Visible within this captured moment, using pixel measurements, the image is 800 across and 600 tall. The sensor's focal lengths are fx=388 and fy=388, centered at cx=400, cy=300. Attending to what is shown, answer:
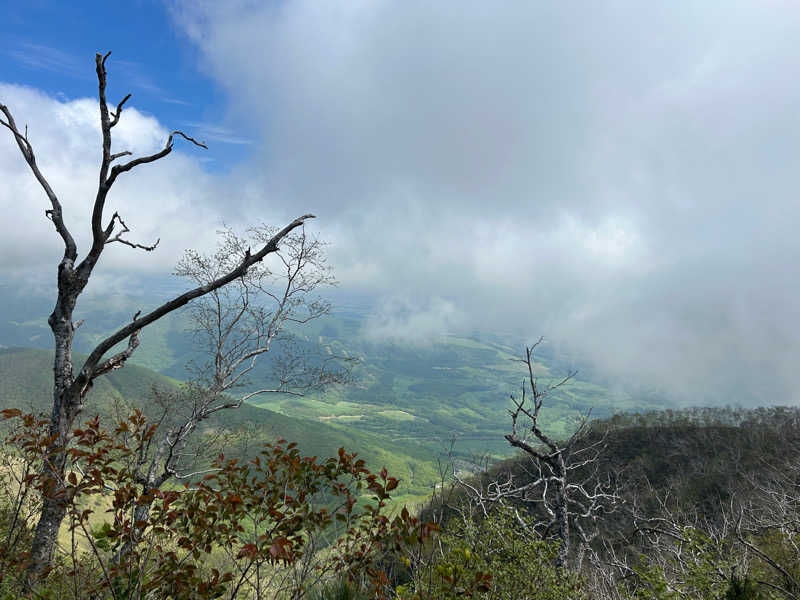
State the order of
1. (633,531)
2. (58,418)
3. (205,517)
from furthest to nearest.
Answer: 1. (633,531)
2. (58,418)
3. (205,517)

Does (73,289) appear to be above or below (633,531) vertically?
above

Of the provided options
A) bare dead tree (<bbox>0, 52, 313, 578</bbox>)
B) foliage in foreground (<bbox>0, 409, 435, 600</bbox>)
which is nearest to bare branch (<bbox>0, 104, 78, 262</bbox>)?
bare dead tree (<bbox>0, 52, 313, 578</bbox>)

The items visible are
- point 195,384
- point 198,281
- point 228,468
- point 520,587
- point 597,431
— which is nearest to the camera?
point 228,468

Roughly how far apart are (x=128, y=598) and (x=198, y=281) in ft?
41.2

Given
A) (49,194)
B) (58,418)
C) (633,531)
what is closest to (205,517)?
(58,418)

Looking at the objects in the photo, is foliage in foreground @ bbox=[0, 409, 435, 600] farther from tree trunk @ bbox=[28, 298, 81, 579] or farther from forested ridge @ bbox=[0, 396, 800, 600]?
tree trunk @ bbox=[28, 298, 81, 579]

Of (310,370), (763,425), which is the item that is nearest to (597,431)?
(763,425)

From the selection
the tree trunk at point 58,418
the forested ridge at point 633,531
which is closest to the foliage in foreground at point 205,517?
the forested ridge at point 633,531

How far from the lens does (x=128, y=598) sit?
14.1 ft

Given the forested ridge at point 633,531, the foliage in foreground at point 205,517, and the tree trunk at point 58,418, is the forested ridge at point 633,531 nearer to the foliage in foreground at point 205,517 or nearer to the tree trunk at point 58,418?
the foliage in foreground at point 205,517

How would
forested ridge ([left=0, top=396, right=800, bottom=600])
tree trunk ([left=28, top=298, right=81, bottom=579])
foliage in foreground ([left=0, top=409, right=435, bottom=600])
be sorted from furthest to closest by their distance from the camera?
tree trunk ([left=28, top=298, right=81, bottom=579])
forested ridge ([left=0, top=396, right=800, bottom=600])
foliage in foreground ([left=0, top=409, right=435, bottom=600])

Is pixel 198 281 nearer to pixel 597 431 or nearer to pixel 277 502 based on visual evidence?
pixel 277 502

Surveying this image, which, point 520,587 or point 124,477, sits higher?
point 124,477

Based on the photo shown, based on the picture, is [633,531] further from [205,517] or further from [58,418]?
[58,418]
